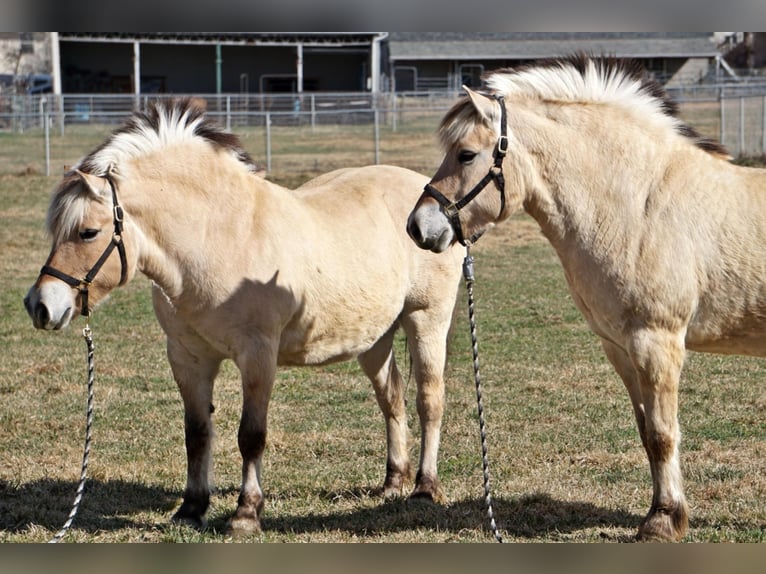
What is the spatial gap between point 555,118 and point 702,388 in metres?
4.06

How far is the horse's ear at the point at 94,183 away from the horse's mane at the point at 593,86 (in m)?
1.94

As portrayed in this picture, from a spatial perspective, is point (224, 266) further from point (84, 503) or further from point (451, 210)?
point (84, 503)

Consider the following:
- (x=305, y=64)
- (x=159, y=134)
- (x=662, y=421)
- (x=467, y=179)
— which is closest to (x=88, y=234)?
(x=159, y=134)

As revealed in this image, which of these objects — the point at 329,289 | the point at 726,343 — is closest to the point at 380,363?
the point at 329,289

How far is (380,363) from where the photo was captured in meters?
6.07

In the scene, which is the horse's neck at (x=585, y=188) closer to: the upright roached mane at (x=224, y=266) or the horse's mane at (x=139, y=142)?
the upright roached mane at (x=224, y=266)

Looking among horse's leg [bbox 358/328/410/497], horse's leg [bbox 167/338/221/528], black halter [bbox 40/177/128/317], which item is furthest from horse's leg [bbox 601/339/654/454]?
black halter [bbox 40/177/128/317]

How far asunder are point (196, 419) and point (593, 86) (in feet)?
9.00

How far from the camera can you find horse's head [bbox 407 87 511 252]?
456 cm

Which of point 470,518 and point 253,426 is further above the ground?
point 253,426

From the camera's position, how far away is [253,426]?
502cm
